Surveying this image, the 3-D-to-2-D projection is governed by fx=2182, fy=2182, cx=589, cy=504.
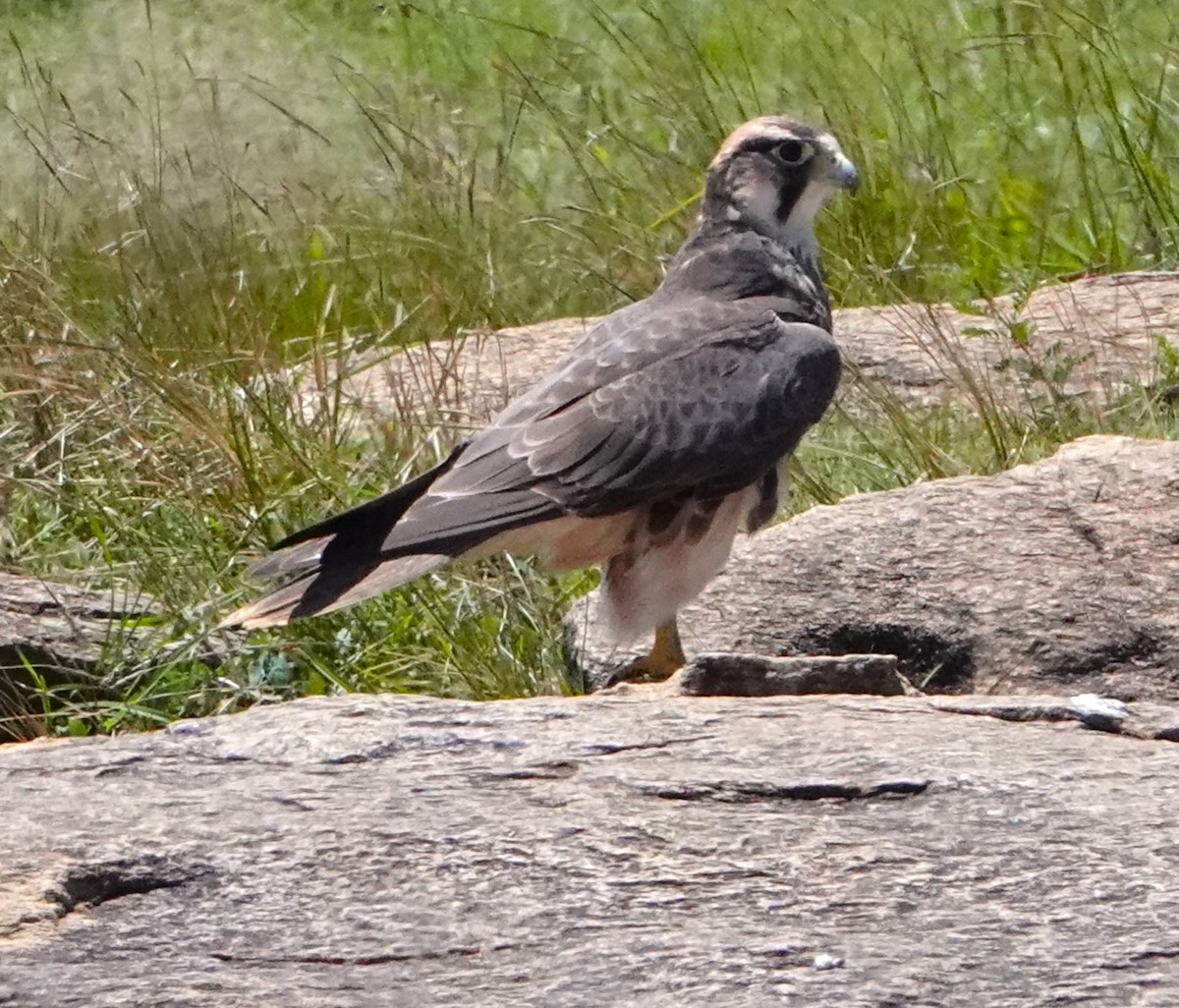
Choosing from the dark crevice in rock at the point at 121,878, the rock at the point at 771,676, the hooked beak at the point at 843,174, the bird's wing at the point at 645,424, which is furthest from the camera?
the hooked beak at the point at 843,174

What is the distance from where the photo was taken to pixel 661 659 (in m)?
4.43

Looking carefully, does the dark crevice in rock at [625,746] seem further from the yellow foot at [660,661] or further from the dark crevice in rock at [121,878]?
the yellow foot at [660,661]

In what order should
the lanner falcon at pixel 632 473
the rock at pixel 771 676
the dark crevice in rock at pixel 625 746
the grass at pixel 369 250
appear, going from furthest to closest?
the grass at pixel 369 250, the lanner falcon at pixel 632 473, the rock at pixel 771 676, the dark crevice in rock at pixel 625 746

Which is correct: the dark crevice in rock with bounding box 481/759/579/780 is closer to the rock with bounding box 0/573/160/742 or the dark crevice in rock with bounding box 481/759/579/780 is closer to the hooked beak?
the rock with bounding box 0/573/160/742

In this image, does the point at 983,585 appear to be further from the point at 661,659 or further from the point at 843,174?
the point at 843,174

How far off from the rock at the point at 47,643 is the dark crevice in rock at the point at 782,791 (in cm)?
207

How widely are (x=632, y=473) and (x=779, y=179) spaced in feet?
3.15

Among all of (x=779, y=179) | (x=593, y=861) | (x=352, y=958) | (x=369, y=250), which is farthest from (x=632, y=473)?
(x=369, y=250)

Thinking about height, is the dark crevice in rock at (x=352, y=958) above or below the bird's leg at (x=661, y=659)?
above

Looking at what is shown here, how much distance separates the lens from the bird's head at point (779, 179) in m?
4.88

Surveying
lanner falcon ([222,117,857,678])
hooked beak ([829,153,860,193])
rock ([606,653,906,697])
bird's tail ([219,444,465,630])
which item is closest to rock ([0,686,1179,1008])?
rock ([606,653,906,697])

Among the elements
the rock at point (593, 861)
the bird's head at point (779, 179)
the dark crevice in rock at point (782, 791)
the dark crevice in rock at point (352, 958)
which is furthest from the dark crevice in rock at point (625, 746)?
the bird's head at point (779, 179)

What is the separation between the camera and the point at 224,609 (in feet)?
16.1

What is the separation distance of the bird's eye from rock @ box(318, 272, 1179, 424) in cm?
85
